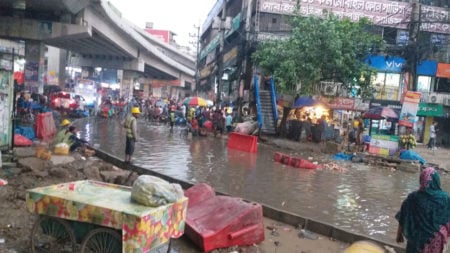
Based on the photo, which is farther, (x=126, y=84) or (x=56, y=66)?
(x=126, y=84)

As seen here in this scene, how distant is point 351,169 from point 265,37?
17693 millimetres

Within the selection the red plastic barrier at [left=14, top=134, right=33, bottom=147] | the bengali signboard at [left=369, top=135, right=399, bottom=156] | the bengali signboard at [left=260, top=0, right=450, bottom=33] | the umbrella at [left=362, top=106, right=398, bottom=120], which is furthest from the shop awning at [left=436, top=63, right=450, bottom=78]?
the red plastic barrier at [left=14, top=134, right=33, bottom=147]

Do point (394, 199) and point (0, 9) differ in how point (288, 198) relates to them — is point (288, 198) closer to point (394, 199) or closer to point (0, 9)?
point (394, 199)

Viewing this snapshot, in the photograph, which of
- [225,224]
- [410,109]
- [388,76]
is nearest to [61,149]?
[225,224]

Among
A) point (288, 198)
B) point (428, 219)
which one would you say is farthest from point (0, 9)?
point (428, 219)

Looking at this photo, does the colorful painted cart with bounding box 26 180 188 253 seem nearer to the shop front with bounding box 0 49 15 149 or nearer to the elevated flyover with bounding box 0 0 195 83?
the shop front with bounding box 0 49 15 149

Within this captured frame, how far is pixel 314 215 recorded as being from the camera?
9.35 meters

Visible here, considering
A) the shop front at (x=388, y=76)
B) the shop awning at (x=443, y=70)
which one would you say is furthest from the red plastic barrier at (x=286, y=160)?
the shop awning at (x=443, y=70)

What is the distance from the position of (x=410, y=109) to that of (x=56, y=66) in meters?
45.8

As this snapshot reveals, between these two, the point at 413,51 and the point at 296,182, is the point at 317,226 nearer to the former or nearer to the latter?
the point at 296,182

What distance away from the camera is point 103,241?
5.38 meters

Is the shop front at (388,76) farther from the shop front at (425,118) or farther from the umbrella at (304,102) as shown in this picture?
the umbrella at (304,102)

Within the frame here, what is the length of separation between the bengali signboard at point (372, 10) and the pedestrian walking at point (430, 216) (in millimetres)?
29903

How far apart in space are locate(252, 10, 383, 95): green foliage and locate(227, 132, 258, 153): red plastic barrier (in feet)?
17.5
